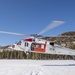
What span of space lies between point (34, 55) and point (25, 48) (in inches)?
2683

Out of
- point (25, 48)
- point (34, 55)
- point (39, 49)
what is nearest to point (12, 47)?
point (25, 48)

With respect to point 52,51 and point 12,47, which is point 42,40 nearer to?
point 52,51

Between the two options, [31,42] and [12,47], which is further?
[12,47]

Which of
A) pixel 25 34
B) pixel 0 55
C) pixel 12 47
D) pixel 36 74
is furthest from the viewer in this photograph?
pixel 0 55

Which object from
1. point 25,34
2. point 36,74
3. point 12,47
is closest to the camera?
point 36,74

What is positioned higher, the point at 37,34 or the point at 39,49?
the point at 37,34

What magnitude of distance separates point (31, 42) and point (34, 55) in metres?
68.4

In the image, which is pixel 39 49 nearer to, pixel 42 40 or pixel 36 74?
pixel 42 40

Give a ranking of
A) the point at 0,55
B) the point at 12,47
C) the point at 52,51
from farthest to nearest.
A: the point at 0,55 < the point at 12,47 < the point at 52,51

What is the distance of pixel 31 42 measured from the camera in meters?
26.1

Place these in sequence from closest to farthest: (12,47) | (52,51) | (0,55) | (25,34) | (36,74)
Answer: (36,74), (25,34), (52,51), (12,47), (0,55)

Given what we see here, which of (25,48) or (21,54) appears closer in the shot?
(25,48)

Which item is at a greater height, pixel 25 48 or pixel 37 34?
pixel 37 34

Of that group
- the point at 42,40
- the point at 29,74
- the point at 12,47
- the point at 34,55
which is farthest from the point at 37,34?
the point at 34,55
